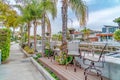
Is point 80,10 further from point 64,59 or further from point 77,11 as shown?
point 64,59

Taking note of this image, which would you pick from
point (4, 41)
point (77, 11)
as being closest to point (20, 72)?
point (77, 11)

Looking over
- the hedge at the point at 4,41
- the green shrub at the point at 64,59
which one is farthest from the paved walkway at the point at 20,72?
the hedge at the point at 4,41

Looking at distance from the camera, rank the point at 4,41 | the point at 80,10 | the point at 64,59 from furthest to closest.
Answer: the point at 4,41
the point at 80,10
the point at 64,59

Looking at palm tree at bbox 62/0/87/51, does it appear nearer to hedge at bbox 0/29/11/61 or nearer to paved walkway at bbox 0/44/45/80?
paved walkway at bbox 0/44/45/80

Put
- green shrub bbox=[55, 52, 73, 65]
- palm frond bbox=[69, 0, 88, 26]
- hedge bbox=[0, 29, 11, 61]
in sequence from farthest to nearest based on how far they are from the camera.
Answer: hedge bbox=[0, 29, 11, 61] → palm frond bbox=[69, 0, 88, 26] → green shrub bbox=[55, 52, 73, 65]

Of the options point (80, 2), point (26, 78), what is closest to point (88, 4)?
point (80, 2)

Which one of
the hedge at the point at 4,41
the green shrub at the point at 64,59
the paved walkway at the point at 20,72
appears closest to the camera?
the paved walkway at the point at 20,72

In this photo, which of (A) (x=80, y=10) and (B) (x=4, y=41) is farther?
(B) (x=4, y=41)

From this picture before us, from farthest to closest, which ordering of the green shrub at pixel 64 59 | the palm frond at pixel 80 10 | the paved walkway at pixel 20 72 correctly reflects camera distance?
the palm frond at pixel 80 10, the green shrub at pixel 64 59, the paved walkway at pixel 20 72

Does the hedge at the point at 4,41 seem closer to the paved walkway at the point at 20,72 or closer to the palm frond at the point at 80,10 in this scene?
the paved walkway at the point at 20,72

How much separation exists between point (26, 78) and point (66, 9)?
3523mm

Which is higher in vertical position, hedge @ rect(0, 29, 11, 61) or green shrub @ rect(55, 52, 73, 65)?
hedge @ rect(0, 29, 11, 61)

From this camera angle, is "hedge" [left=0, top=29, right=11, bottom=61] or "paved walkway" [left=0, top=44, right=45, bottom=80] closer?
"paved walkway" [left=0, top=44, right=45, bottom=80]

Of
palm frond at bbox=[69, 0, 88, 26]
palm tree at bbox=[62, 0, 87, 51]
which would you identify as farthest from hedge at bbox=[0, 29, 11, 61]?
palm frond at bbox=[69, 0, 88, 26]
